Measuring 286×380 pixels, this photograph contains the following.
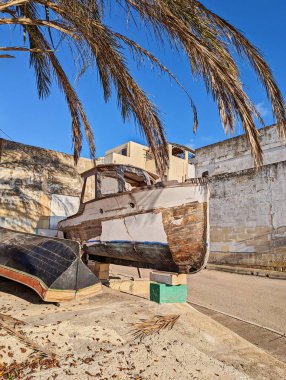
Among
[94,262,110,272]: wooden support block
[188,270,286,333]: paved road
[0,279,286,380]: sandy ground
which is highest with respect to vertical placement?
[94,262,110,272]: wooden support block

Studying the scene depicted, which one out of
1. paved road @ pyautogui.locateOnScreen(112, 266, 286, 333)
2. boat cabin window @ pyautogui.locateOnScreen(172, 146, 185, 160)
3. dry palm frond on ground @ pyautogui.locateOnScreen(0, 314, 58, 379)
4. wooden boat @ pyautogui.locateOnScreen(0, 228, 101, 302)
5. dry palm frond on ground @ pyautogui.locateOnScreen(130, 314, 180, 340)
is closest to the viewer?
dry palm frond on ground @ pyautogui.locateOnScreen(0, 314, 58, 379)

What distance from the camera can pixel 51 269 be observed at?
4.56 metres

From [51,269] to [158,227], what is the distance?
197 centimetres

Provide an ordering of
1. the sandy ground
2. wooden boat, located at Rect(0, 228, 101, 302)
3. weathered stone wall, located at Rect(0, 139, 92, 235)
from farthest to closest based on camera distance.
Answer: weathered stone wall, located at Rect(0, 139, 92, 235) < wooden boat, located at Rect(0, 228, 101, 302) < the sandy ground

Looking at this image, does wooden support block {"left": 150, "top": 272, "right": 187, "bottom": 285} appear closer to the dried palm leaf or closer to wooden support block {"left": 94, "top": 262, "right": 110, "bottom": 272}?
wooden support block {"left": 94, "top": 262, "right": 110, "bottom": 272}

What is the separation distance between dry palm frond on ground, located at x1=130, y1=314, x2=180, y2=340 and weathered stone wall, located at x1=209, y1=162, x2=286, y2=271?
30.9ft

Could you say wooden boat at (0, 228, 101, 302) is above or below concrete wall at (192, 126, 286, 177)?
below

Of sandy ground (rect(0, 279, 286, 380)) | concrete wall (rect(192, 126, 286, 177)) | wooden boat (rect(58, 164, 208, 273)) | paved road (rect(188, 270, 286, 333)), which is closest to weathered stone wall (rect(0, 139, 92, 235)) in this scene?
wooden boat (rect(58, 164, 208, 273))

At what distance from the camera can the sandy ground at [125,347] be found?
2588 millimetres

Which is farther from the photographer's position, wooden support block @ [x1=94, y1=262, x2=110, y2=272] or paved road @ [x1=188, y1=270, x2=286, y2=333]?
wooden support block @ [x1=94, y1=262, x2=110, y2=272]

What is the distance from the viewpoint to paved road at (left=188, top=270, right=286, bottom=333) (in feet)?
17.4

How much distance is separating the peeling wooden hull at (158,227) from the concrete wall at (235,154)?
12.7 meters

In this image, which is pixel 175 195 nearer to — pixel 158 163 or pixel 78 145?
pixel 158 163

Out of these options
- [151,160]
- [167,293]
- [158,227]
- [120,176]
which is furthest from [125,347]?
[151,160]
